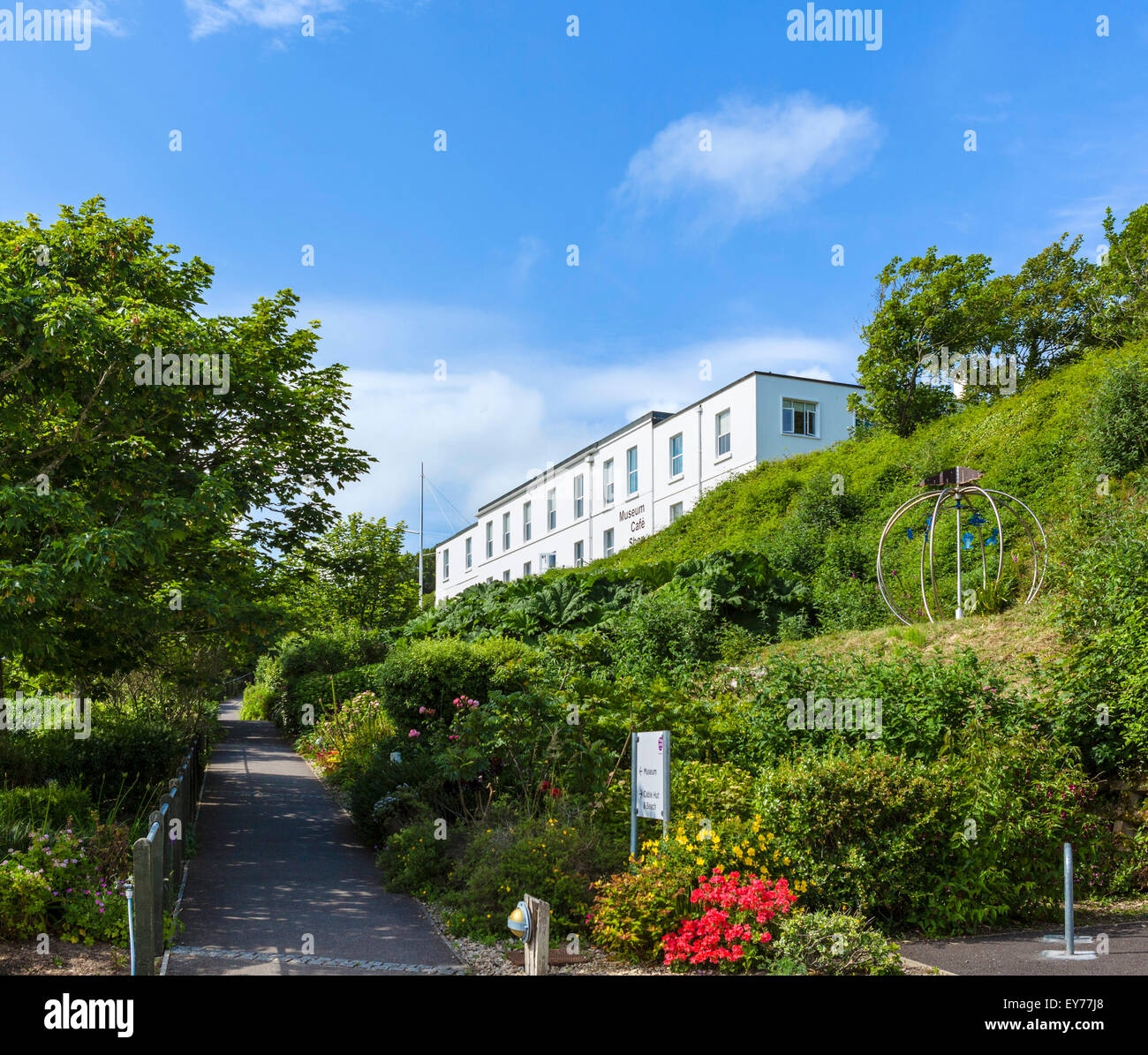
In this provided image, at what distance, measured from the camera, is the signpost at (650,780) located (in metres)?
7.29

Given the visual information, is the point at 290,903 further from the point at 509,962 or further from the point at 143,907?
the point at 509,962

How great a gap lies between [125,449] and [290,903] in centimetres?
537

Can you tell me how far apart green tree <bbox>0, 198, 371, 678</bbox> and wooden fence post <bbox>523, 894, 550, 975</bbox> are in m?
4.37

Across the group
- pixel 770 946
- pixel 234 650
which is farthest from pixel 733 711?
pixel 234 650

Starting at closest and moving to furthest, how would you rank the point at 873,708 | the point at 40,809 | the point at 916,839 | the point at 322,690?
1. the point at 916,839
2. the point at 873,708
3. the point at 40,809
4. the point at 322,690

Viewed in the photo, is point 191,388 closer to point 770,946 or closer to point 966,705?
point 770,946

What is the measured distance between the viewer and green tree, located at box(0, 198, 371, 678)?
800cm

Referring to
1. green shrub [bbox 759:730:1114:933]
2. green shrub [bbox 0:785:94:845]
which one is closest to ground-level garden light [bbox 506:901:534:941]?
green shrub [bbox 759:730:1114:933]

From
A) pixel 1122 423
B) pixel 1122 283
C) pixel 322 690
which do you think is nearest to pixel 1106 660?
pixel 1122 423

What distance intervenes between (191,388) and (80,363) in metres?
1.02

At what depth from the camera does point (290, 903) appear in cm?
837

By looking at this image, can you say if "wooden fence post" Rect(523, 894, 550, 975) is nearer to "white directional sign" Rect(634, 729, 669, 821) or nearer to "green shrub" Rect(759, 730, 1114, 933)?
"white directional sign" Rect(634, 729, 669, 821)

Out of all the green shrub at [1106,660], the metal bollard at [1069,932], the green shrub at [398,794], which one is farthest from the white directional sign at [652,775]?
the green shrub at [1106,660]

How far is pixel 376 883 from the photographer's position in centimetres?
929
